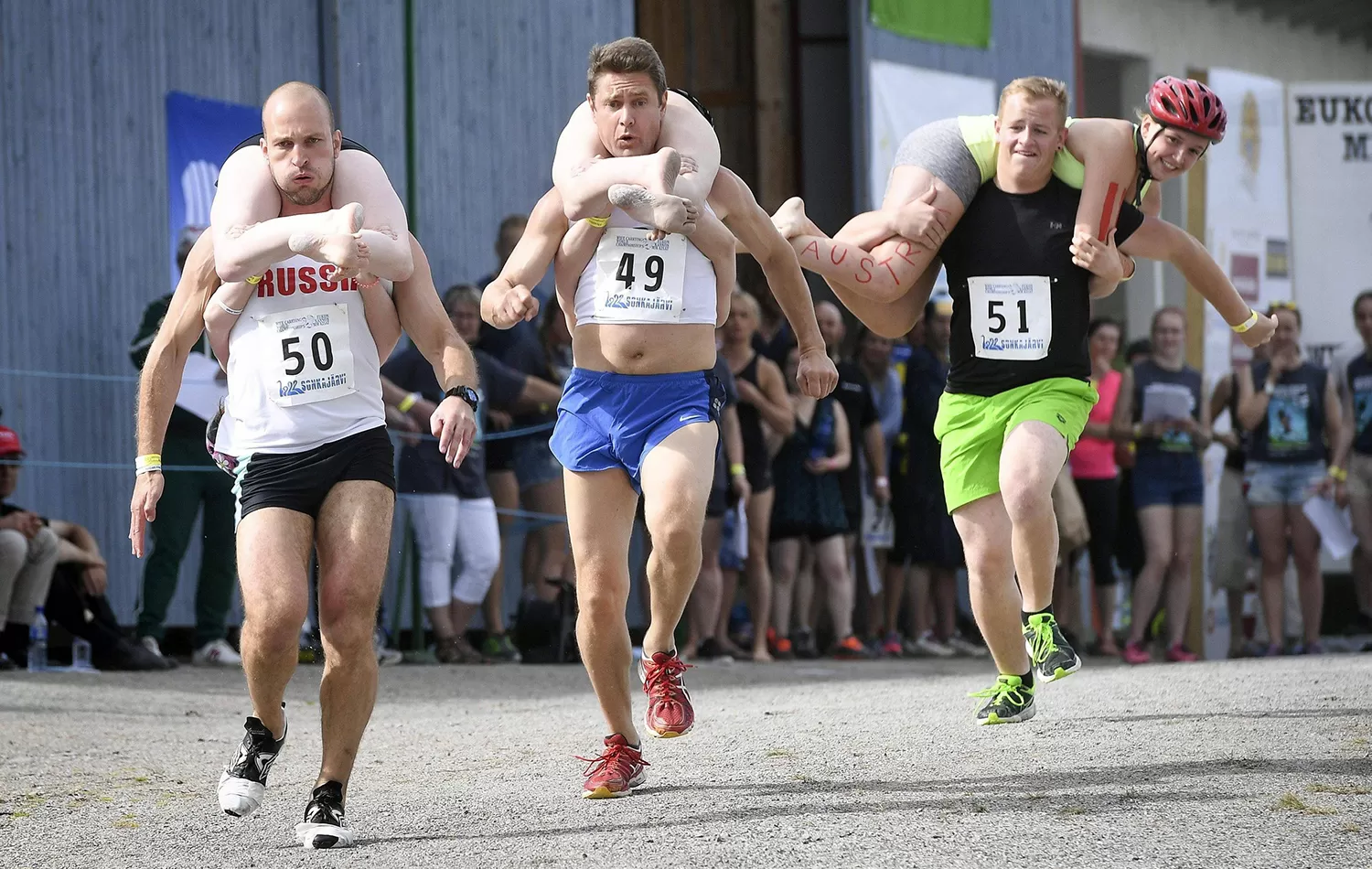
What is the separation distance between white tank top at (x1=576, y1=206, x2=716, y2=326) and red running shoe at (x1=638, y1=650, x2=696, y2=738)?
41.6 inches

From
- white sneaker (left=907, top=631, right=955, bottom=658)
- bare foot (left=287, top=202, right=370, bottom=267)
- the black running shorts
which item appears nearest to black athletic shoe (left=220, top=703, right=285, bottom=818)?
the black running shorts

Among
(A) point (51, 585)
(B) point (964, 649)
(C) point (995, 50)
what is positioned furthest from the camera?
(C) point (995, 50)

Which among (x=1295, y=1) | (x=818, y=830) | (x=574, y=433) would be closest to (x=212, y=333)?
(x=574, y=433)

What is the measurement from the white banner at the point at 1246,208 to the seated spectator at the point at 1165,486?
2467mm

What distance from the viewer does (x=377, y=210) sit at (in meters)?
5.31

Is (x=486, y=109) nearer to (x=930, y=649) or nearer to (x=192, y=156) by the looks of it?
(x=192, y=156)

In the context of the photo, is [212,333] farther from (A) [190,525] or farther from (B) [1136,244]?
(A) [190,525]

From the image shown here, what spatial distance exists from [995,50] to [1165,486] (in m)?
6.36

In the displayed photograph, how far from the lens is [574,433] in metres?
5.82

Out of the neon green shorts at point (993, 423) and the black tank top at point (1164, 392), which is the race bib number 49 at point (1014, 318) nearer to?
the neon green shorts at point (993, 423)

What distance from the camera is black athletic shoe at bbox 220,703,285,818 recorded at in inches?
202

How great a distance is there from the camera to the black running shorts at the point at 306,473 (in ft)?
17.2

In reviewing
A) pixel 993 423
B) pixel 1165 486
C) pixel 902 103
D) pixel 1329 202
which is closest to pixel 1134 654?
pixel 1165 486

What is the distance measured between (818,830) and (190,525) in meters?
6.86
